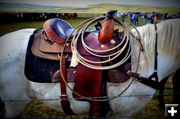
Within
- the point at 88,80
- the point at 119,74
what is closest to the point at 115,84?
the point at 119,74

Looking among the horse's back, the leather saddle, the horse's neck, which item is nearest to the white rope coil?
the leather saddle

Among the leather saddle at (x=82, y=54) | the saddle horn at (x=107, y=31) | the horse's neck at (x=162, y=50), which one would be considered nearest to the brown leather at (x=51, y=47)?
the leather saddle at (x=82, y=54)

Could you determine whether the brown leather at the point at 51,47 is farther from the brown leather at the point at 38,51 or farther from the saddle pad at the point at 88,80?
the saddle pad at the point at 88,80

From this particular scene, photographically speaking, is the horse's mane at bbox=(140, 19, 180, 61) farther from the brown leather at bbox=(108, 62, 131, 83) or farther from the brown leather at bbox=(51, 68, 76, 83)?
the brown leather at bbox=(51, 68, 76, 83)

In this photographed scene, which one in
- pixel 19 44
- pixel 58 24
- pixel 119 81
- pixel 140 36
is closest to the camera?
pixel 119 81

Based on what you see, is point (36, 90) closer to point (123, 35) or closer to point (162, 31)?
point (123, 35)

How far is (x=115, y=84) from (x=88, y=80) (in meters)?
0.28

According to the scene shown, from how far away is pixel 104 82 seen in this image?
5.50ft

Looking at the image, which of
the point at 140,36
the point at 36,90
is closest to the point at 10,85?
the point at 36,90

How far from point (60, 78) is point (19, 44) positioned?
0.66 m

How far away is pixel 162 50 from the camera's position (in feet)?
5.42

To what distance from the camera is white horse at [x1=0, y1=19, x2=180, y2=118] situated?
1653mm

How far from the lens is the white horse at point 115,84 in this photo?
5.42 ft

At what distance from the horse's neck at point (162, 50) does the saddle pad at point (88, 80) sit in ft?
1.32
